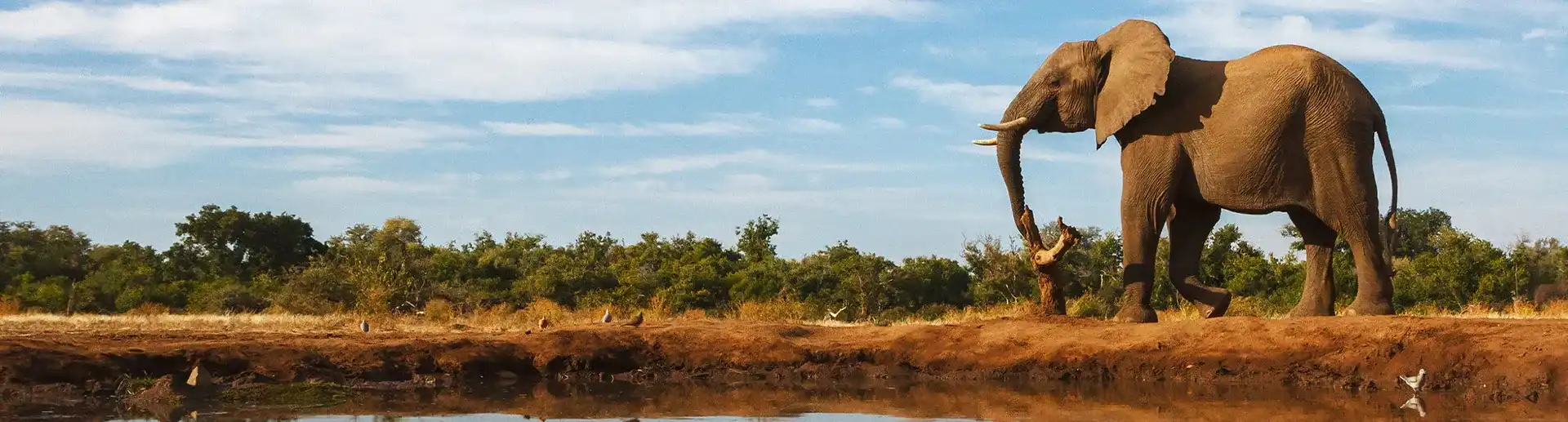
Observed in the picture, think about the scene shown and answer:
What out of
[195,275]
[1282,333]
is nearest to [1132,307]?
[1282,333]

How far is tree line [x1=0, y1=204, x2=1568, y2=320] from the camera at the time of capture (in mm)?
23938

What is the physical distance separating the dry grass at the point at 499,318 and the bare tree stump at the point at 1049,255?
4.15 feet

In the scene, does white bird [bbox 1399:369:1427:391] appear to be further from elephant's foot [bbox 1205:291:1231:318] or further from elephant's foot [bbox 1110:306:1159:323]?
elephant's foot [bbox 1205:291:1231:318]

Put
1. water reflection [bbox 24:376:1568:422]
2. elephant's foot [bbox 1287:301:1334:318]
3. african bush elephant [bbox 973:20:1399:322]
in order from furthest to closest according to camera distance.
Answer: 1. elephant's foot [bbox 1287:301:1334:318]
2. african bush elephant [bbox 973:20:1399:322]
3. water reflection [bbox 24:376:1568:422]

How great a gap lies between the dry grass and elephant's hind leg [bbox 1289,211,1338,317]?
4.42 feet

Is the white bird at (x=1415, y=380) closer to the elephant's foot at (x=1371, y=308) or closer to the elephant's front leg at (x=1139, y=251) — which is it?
the elephant's foot at (x=1371, y=308)

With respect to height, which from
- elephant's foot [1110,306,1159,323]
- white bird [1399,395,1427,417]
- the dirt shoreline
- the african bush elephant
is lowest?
white bird [1399,395,1427,417]

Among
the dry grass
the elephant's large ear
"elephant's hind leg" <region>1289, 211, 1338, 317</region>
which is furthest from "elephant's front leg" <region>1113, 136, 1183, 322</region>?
"elephant's hind leg" <region>1289, 211, 1338, 317</region>

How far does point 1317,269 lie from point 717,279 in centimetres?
1432

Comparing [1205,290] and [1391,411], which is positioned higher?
[1205,290]

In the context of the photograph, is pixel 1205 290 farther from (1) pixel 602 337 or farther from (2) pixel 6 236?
(2) pixel 6 236

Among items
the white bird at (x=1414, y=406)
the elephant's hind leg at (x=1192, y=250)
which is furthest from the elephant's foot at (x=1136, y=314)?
the white bird at (x=1414, y=406)

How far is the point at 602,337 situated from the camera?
51.2ft

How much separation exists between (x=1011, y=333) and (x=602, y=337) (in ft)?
12.9
